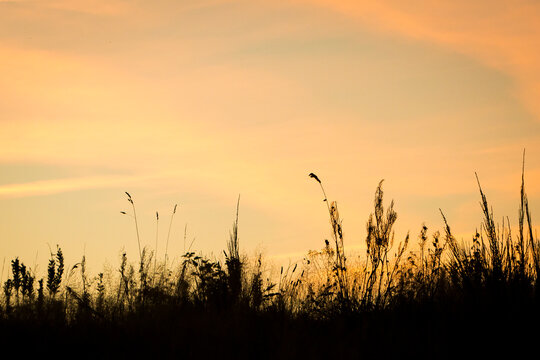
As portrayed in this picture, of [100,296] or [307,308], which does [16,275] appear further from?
[307,308]

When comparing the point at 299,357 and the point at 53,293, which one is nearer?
the point at 299,357

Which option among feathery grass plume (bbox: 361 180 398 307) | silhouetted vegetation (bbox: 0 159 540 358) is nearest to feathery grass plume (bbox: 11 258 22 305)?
silhouetted vegetation (bbox: 0 159 540 358)

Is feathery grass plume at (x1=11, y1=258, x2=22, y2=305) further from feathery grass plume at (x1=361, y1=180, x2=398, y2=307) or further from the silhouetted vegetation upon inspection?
feathery grass plume at (x1=361, y1=180, x2=398, y2=307)

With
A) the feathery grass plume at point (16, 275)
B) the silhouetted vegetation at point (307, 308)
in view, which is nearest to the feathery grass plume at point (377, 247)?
the silhouetted vegetation at point (307, 308)

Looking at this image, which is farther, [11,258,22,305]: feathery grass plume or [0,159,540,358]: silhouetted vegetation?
[11,258,22,305]: feathery grass plume

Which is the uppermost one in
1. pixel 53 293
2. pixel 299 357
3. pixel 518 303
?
pixel 53 293

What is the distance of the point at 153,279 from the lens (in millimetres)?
8102

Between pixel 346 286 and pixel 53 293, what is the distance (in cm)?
379

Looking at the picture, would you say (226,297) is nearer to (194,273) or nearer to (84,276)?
(194,273)

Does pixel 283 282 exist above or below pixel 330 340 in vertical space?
above

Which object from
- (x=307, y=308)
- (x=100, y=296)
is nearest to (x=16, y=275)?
(x=100, y=296)

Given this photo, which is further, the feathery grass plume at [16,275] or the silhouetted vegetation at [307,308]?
the feathery grass plume at [16,275]

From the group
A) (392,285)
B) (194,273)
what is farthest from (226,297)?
(392,285)

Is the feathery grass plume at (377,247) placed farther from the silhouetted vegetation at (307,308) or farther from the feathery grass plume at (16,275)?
the feathery grass plume at (16,275)
